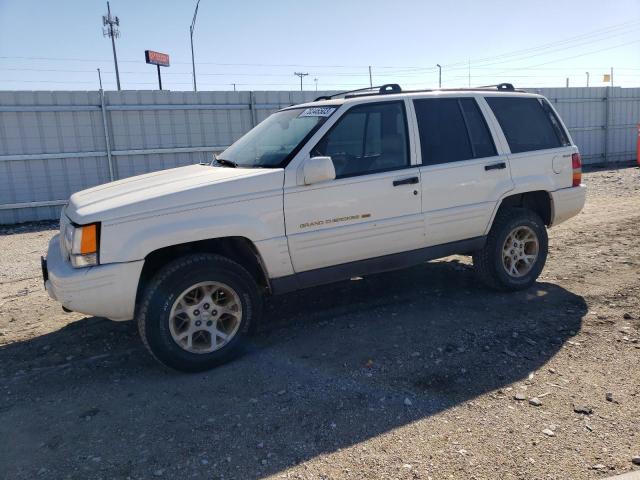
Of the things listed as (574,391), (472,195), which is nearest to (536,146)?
(472,195)

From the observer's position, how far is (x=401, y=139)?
4.77m

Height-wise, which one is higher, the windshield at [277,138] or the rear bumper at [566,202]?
the windshield at [277,138]

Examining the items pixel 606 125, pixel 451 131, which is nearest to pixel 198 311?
pixel 451 131

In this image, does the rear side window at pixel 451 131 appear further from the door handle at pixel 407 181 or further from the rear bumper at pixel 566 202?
the rear bumper at pixel 566 202

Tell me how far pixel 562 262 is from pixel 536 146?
5.64ft

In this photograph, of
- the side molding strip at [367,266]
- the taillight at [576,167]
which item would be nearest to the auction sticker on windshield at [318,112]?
the side molding strip at [367,266]

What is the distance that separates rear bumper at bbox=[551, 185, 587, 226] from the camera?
556 cm

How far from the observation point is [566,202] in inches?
221

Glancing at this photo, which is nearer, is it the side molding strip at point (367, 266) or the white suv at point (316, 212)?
the white suv at point (316, 212)

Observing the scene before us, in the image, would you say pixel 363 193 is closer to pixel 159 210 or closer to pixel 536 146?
pixel 159 210

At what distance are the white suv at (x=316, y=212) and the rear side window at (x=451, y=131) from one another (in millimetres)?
13

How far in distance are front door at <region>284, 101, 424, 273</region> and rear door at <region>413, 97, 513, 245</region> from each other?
0.56ft

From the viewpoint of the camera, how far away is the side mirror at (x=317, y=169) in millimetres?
4117

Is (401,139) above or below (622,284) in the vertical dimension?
above
